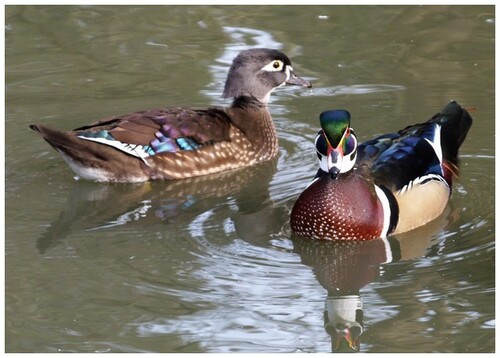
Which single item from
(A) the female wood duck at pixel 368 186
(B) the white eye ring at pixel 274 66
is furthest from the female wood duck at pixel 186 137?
(A) the female wood duck at pixel 368 186

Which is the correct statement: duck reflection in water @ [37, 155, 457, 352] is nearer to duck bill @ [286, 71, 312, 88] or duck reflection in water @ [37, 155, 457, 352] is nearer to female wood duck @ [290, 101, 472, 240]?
female wood duck @ [290, 101, 472, 240]

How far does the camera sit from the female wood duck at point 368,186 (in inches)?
261

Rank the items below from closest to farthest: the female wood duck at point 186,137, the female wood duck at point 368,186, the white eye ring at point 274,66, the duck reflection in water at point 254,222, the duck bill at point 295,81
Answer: the duck reflection in water at point 254,222, the female wood duck at point 368,186, the female wood duck at point 186,137, the white eye ring at point 274,66, the duck bill at point 295,81

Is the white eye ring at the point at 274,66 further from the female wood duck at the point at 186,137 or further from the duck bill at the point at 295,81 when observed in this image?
the duck bill at the point at 295,81

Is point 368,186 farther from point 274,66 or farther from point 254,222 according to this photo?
point 274,66

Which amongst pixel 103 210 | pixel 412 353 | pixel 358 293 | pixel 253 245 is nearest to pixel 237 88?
pixel 103 210

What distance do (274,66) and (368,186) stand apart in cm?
211

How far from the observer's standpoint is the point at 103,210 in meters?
7.47

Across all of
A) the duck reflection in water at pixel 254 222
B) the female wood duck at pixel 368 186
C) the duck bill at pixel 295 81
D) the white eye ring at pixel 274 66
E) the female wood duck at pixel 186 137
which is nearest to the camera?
the duck reflection in water at pixel 254 222

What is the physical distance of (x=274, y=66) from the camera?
8.66m

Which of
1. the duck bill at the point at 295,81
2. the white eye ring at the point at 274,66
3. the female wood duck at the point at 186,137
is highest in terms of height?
the white eye ring at the point at 274,66

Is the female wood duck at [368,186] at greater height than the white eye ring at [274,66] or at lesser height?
lesser

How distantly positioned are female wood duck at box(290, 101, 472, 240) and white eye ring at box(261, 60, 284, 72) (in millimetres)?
1544

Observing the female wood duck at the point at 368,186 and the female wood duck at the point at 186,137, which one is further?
the female wood duck at the point at 186,137
